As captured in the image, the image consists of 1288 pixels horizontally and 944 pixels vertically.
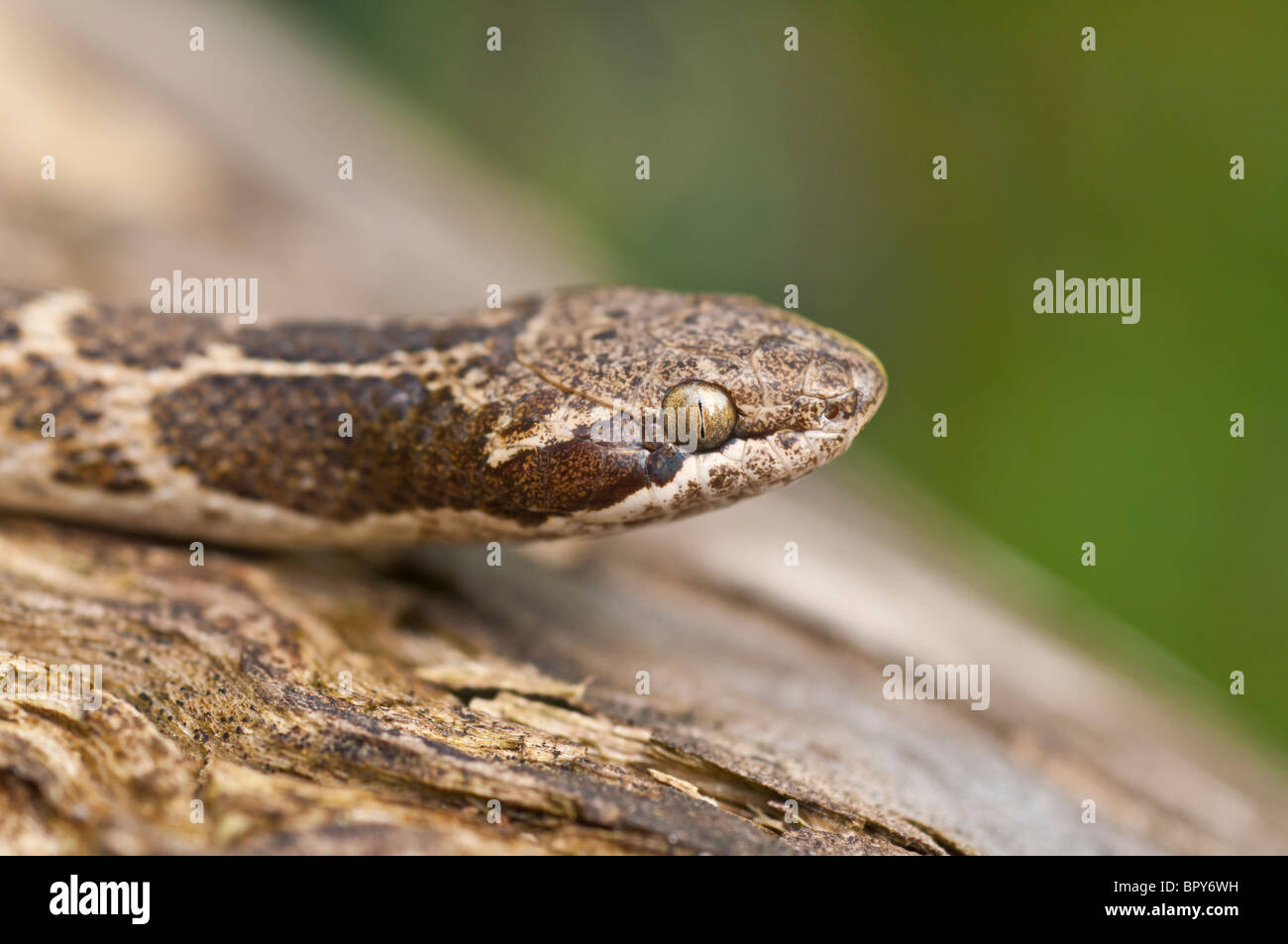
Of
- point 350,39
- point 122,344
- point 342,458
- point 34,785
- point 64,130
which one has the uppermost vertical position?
point 350,39

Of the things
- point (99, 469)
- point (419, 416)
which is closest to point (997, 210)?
point (419, 416)

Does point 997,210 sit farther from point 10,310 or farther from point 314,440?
point 10,310

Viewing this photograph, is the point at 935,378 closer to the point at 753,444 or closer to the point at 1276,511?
the point at 1276,511

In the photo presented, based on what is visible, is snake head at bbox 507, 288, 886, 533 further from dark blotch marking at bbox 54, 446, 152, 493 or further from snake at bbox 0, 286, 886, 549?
dark blotch marking at bbox 54, 446, 152, 493

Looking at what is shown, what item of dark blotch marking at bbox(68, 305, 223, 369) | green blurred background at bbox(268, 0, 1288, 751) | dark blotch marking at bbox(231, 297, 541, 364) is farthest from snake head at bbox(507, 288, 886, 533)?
green blurred background at bbox(268, 0, 1288, 751)

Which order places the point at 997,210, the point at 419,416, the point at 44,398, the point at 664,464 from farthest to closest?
the point at 997,210 < the point at 44,398 < the point at 419,416 < the point at 664,464

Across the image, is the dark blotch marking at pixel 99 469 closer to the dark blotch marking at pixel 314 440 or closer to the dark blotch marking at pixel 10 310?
the dark blotch marking at pixel 314 440

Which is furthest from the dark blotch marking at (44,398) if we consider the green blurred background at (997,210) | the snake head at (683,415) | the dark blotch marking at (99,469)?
the green blurred background at (997,210)
